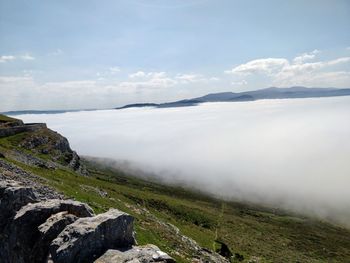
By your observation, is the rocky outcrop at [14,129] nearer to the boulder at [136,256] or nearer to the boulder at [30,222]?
the boulder at [30,222]

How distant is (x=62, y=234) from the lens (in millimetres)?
19469

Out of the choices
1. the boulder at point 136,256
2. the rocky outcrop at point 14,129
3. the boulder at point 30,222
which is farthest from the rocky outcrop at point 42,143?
the boulder at point 136,256

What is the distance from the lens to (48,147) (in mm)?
104500

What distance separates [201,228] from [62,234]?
2654 inches

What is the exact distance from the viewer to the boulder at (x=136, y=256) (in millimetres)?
17281

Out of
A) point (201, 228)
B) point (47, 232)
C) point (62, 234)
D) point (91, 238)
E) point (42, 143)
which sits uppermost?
point (62, 234)

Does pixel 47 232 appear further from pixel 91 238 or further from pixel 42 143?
pixel 42 143

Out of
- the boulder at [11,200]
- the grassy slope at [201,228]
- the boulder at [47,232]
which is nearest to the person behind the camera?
the boulder at [47,232]

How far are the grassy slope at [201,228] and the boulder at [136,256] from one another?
57.5 feet

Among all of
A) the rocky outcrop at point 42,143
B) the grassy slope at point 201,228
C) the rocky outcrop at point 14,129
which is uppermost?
the rocky outcrop at point 14,129

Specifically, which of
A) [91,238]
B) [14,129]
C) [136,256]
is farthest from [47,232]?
[14,129]

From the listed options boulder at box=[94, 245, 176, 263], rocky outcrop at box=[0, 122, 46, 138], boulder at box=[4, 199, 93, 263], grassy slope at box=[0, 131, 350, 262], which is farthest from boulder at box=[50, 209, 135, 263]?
rocky outcrop at box=[0, 122, 46, 138]

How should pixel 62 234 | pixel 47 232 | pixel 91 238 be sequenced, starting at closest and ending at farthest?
pixel 91 238 → pixel 62 234 → pixel 47 232

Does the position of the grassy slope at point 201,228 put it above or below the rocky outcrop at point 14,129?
below
